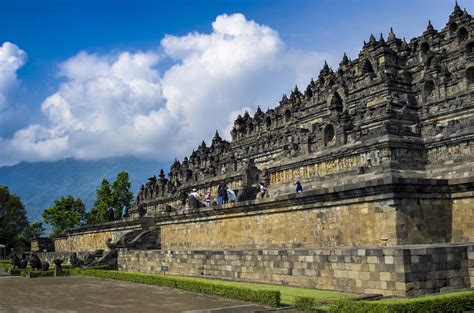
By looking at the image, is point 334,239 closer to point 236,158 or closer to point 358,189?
point 358,189

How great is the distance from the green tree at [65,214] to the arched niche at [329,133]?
45405mm

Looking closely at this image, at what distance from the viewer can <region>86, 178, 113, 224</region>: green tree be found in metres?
64.9

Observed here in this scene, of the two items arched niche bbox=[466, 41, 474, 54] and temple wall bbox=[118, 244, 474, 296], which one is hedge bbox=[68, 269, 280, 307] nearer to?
temple wall bbox=[118, 244, 474, 296]

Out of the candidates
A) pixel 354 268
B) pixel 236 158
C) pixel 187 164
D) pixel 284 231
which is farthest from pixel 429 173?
pixel 187 164

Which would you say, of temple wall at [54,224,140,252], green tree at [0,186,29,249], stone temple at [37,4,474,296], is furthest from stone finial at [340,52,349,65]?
green tree at [0,186,29,249]

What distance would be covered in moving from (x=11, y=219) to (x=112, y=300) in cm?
6550

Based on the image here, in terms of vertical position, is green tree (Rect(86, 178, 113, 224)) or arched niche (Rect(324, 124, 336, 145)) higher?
arched niche (Rect(324, 124, 336, 145))

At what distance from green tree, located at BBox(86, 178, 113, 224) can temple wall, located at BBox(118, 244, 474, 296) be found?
49.6 m

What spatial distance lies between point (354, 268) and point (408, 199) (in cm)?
350

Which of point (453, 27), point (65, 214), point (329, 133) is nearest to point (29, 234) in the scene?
point (65, 214)

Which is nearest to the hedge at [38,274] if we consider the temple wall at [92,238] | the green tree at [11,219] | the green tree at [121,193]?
the temple wall at [92,238]

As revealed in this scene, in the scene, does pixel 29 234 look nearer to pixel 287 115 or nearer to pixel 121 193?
pixel 121 193

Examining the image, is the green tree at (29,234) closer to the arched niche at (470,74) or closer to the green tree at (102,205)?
the green tree at (102,205)

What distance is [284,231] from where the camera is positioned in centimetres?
1945
